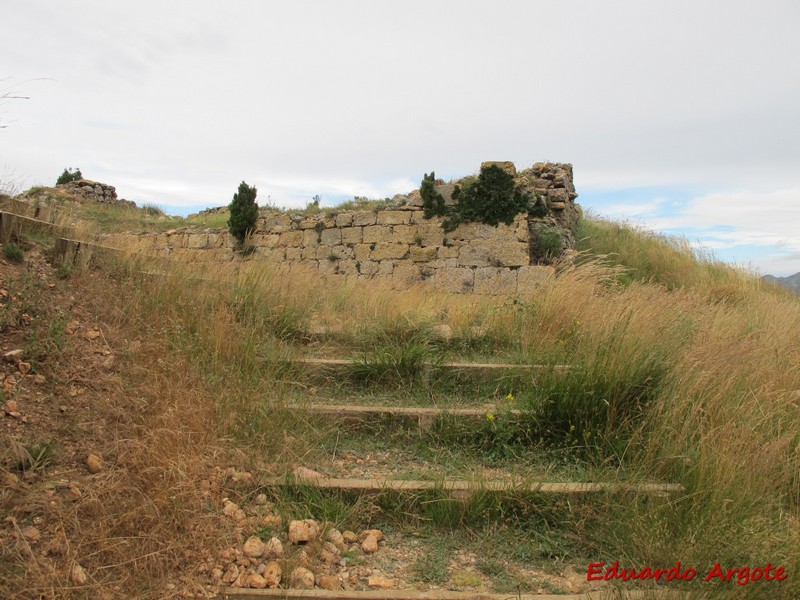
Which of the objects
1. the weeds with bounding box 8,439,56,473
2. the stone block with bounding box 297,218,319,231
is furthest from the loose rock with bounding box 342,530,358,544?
the stone block with bounding box 297,218,319,231

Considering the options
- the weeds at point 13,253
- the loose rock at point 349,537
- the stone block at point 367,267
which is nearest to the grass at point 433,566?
the loose rock at point 349,537

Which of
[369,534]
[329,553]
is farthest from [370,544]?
[329,553]

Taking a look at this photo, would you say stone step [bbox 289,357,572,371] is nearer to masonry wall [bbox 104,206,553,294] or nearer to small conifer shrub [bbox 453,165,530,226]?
masonry wall [bbox 104,206,553,294]

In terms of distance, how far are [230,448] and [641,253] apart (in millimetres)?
11520

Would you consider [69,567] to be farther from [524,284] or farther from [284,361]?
[524,284]

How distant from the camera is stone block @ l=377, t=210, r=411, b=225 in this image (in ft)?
38.7

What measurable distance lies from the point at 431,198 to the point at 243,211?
451cm

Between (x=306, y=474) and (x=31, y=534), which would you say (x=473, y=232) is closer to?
(x=306, y=474)

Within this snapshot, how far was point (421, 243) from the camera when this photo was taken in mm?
11586

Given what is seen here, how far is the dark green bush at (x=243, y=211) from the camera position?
12828mm

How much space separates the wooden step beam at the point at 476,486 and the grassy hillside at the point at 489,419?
80 mm

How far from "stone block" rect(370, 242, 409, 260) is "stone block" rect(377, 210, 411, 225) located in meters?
0.48

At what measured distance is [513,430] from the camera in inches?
151

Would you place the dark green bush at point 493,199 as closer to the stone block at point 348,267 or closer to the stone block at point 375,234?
the stone block at point 375,234
